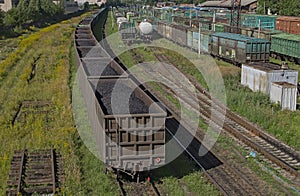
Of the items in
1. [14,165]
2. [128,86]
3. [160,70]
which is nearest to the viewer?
[14,165]

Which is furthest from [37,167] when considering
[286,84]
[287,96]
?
[286,84]

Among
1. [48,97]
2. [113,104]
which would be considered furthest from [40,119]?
[113,104]

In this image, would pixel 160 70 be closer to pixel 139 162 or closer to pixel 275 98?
pixel 275 98

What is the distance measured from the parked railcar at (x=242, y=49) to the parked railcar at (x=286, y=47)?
10.4 ft

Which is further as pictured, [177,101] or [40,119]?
[177,101]

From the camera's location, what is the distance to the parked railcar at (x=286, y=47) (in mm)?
30080

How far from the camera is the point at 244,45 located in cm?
2756

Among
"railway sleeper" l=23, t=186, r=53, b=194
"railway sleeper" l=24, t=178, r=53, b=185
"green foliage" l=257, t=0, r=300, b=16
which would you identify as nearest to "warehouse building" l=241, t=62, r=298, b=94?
"railway sleeper" l=24, t=178, r=53, b=185

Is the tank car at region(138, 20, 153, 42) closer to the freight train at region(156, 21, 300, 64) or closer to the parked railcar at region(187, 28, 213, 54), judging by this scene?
the freight train at region(156, 21, 300, 64)

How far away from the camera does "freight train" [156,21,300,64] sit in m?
27.7

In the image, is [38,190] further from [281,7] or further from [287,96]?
[281,7]

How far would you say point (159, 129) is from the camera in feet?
35.8

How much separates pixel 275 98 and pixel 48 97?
431 inches

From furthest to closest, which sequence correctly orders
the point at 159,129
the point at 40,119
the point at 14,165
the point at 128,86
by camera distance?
the point at 40,119 → the point at 128,86 → the point at 14,165 → the point at 159,129
